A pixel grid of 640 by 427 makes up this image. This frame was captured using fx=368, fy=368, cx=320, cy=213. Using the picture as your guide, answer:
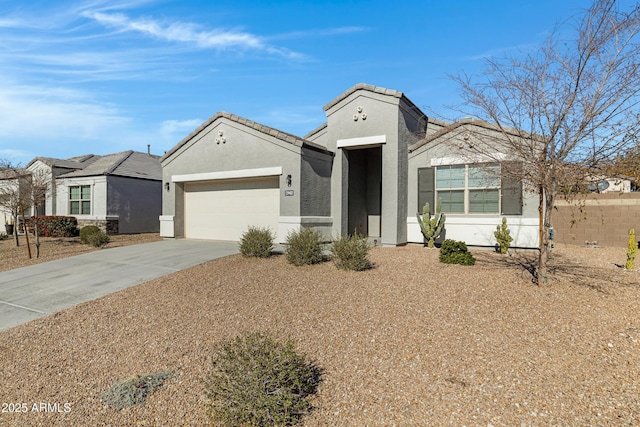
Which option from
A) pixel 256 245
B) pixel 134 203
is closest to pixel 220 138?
pixel 256 245

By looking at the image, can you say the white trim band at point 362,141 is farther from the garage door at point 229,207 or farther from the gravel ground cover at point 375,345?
the gravel ground cover at point 375,345

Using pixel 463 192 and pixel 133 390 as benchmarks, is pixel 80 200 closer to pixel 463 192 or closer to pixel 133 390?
pixel 463 192

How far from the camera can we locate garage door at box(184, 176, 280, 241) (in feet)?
45.1

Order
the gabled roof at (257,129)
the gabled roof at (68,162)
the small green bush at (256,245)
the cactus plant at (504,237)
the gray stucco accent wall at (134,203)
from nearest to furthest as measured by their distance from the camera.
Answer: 1. the small green bush at (256,245)
2. the cactus plant at (504,237)
3. the gabled roof at (257,129)
4. the gray stucco accent wall at (134,203)
5. the gabled roof at (68,162)

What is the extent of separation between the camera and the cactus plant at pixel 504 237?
453 inches

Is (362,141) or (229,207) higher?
(362,141)

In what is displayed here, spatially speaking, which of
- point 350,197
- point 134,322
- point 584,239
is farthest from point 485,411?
point 584,239

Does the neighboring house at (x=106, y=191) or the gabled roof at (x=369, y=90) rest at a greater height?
the gabled roof at (x=369, y=90)

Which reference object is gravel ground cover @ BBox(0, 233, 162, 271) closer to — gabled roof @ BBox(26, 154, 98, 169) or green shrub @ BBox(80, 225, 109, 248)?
green shrub @ BBox(80, 225, 109, 248)

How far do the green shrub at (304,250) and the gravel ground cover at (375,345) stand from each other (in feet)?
2.83

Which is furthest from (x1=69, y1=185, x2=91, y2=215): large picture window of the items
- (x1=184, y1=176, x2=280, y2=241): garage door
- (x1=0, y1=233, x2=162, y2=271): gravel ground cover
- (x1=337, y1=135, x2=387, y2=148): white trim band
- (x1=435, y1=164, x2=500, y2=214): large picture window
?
(x1=435, y1=164, x2=500, y2=214): large picture window

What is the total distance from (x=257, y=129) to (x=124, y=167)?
12.2 m

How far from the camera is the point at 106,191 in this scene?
19656 mm

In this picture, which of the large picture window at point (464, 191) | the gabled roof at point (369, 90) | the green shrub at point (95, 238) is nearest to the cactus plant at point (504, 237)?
the large picture window at point (464, 191)
